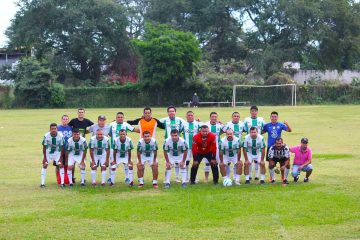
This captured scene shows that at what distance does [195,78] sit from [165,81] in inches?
123

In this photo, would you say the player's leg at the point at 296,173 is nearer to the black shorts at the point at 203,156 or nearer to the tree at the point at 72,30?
the black shorts at the point at 203,156

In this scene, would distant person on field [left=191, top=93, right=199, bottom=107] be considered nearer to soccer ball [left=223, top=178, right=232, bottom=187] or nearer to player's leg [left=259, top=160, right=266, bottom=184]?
player's leg [left=259, top=160, right=266, bottom=184]

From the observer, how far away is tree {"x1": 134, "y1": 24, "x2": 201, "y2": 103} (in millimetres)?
61000

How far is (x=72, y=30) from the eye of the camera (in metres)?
73.9

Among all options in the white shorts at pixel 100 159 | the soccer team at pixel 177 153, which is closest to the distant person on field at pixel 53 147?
the soccer team at pixel 177 153

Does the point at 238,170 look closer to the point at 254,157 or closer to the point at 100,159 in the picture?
the point at 254,157

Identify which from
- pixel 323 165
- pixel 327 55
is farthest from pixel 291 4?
pixel 323 165

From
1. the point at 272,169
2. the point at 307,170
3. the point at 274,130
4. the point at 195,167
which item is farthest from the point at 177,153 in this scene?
the point at 307,170

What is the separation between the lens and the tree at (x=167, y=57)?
200 feet

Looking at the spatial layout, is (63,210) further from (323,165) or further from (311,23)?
(311,23)

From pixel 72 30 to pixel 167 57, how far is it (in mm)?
17585

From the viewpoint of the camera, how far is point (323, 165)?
20016mm

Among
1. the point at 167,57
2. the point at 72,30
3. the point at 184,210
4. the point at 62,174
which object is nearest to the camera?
the point at 184,210

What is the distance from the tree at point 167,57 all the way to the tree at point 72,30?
12.1 meters
